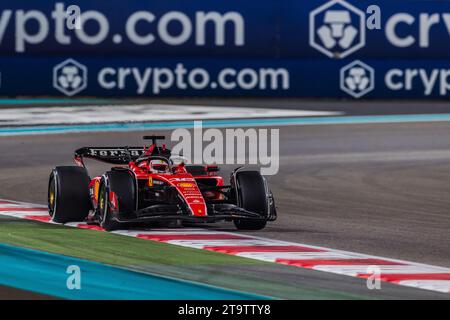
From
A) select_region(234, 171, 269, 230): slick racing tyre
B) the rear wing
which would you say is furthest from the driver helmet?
select_region(234, 171, 269, 230): slick racing tyre

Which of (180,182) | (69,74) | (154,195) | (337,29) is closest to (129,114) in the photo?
(69,74)

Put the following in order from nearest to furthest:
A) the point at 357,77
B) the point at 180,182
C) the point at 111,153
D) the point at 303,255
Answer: the point at 303,255 → the point at 180,182 → the point at 111,153 → the point at 357,77

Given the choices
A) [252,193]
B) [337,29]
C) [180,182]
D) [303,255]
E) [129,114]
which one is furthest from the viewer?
[337,29]

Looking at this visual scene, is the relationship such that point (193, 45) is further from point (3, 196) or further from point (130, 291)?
point (130, 291)

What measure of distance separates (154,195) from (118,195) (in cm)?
62

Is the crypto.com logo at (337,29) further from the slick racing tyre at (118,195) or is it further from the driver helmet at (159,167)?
the slick racing tyre at (118,195)

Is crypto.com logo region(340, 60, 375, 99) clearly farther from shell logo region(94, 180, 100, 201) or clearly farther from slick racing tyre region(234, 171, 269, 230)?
shell logo region(94, 180, 100, 201)

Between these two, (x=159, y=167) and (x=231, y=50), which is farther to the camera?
(x=231, y=50)

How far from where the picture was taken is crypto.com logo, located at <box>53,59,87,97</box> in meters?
24.4

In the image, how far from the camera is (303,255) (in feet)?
30.4

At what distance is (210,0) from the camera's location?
24953 millimetres

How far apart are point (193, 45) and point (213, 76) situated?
74cm

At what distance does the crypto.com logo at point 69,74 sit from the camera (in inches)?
960

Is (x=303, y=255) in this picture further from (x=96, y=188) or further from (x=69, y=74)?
(x=69, y=74)
